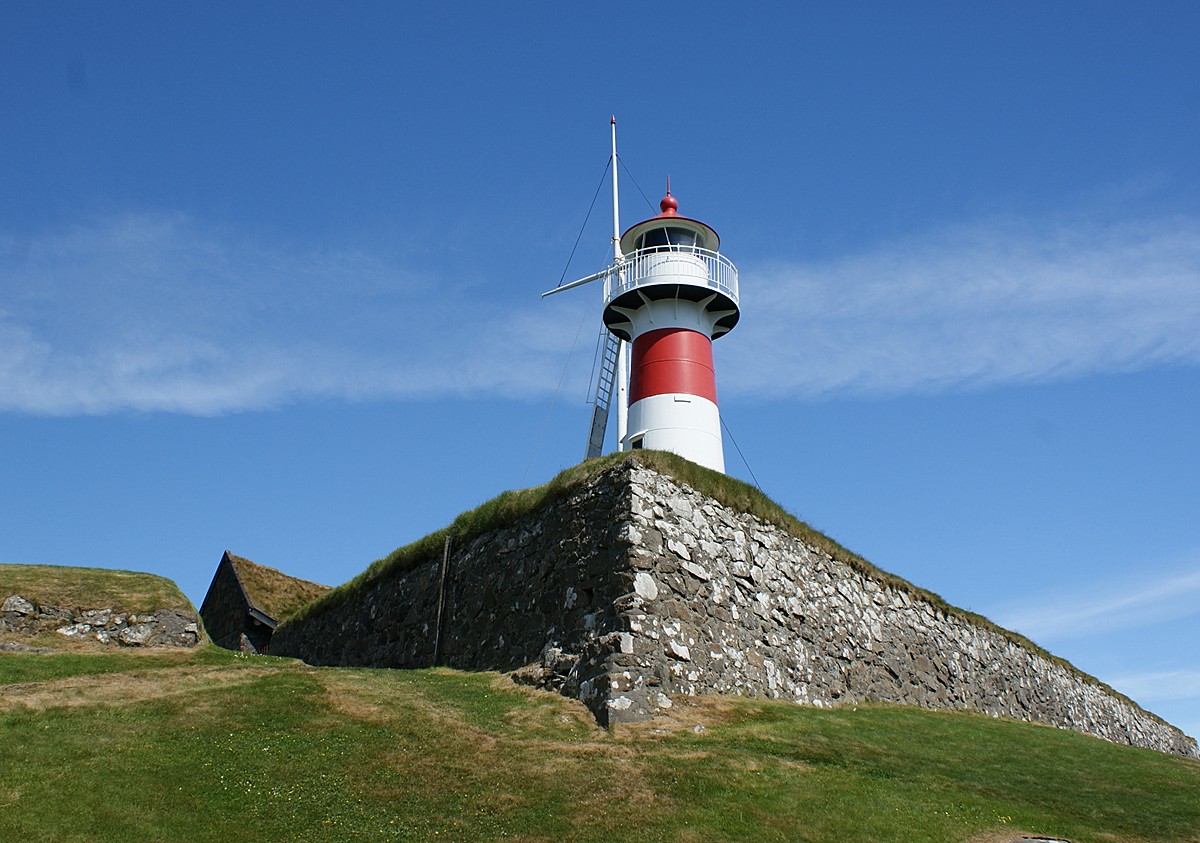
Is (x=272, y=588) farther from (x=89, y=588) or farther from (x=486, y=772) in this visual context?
(x=486, y=772)

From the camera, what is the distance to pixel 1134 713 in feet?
124

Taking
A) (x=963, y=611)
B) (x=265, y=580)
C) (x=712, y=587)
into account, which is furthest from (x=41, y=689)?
(x=963, y=611)

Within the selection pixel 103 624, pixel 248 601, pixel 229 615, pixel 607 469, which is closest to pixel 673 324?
pixel 607 469

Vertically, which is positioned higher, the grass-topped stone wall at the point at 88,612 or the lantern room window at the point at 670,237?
the lantern room window at the point at 670,237

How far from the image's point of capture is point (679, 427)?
25.4m

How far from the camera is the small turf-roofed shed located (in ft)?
106

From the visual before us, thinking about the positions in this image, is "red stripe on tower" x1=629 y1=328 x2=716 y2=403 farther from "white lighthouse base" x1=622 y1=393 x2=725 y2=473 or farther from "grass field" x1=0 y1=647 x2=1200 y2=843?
"grass field" x1=0 y1=647 x2=1200 y2=843

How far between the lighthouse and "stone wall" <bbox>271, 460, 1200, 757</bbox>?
14.7 ft

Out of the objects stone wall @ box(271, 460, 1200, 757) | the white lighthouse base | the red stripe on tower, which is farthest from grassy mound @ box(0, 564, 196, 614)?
the red stripe on tower

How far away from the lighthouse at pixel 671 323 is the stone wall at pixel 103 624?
11516 mm

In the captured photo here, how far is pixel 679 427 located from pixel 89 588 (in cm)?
1446

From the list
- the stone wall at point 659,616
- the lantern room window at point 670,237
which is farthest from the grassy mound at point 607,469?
the lantern room window at point 670,237

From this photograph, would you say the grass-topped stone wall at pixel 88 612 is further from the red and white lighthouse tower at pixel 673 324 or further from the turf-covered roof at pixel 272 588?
the red and white lighthouse tower at pixel 673 324

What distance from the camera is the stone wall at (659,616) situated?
58.3ft
